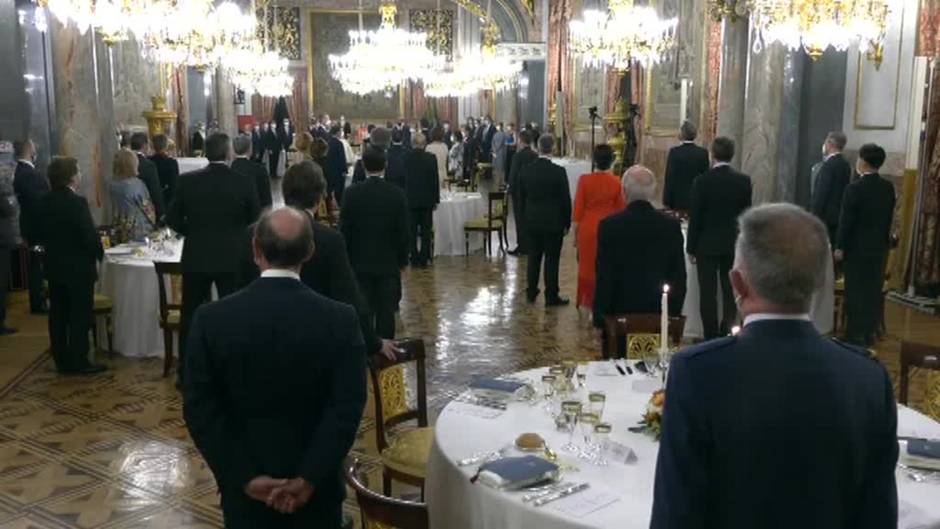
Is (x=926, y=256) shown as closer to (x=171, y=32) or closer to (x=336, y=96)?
(x=171, y=32)

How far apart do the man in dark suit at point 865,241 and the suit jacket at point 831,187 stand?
0.78 meters

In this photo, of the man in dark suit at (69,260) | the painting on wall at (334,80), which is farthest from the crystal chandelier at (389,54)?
the painting on wall at (334,80)

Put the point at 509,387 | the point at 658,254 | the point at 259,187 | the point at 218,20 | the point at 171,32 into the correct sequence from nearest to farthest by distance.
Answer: the point at 509,387 < the point at 658,254 < the point at 259,187 < the point at 171,32 < the point at 218,20

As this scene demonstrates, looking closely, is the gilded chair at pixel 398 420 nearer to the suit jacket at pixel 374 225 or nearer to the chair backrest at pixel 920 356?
the chair backrest at pixel 920 356

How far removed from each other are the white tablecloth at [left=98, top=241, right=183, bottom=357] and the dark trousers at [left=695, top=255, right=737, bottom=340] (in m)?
3.94

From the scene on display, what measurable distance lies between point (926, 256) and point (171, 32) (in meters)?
8.02

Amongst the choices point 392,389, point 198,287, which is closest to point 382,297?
point 198,287

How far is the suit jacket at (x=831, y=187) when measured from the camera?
7.65 metres

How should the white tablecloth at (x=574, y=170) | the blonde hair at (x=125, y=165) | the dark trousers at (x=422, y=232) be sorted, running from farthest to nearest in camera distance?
the white tablecloth at (x=574, y=170), the dark trousers at (x=422, y=232), the blonde hair at (x=125, y=165)

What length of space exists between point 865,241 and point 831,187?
1.06 m

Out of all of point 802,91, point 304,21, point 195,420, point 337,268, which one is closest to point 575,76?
point 802,91

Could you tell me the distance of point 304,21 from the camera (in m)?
32.0

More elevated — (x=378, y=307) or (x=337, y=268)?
(x=337, y=268)

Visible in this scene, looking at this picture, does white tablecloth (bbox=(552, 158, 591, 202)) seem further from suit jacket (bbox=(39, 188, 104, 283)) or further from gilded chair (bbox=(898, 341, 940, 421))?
gilded chair (bbox=(898, 341, 940, 421))
